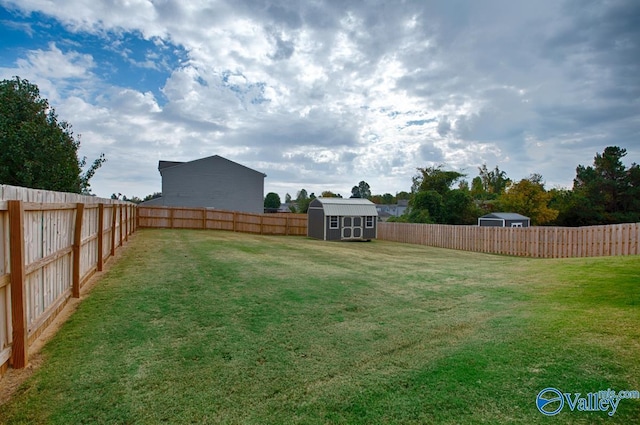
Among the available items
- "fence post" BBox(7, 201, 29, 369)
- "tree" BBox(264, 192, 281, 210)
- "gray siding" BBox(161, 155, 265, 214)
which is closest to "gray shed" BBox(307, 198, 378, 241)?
"gray siding" BBox(161, 155, 265, 214)

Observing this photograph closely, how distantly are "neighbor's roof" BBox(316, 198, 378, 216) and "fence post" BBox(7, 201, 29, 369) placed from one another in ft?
68.3

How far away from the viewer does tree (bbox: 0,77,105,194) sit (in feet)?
52.5

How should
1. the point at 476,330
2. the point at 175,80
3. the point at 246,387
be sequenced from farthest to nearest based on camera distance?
the point at 175,80, the point at 476,330, the point at 246,387

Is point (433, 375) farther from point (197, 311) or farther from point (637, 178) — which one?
point (637, 178)

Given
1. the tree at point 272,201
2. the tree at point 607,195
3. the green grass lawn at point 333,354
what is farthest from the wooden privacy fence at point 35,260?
the tree at point 272,201

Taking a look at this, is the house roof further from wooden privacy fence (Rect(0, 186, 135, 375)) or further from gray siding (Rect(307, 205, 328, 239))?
wooden privacy fence (Rect(0, 186, 135, 375))

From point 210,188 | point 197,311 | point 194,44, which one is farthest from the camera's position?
point 210,188

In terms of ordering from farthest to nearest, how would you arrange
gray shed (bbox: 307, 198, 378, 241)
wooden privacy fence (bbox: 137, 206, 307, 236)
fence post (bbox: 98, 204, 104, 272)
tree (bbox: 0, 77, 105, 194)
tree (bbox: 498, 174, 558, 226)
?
1. tree (bbox: 498, 174, 558, 226)
2. gray shed (bbox: 307, 198, 378, 241)
3. wooden privacy fence (bbox: 137, 206, 307, 236)
4. tree (bbox: 0, 77, 105, 194)
5. fence post (bbox: 98, 204, 104, 272)

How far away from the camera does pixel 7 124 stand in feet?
53.7

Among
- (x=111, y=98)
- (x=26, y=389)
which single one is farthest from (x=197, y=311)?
(x=111, y=98)

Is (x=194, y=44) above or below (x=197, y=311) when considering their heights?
above

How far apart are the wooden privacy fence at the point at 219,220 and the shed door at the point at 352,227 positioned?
4724 mm

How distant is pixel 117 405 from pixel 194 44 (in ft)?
47.7

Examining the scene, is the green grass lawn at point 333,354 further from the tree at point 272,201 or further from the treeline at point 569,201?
the tree at point 272,201
